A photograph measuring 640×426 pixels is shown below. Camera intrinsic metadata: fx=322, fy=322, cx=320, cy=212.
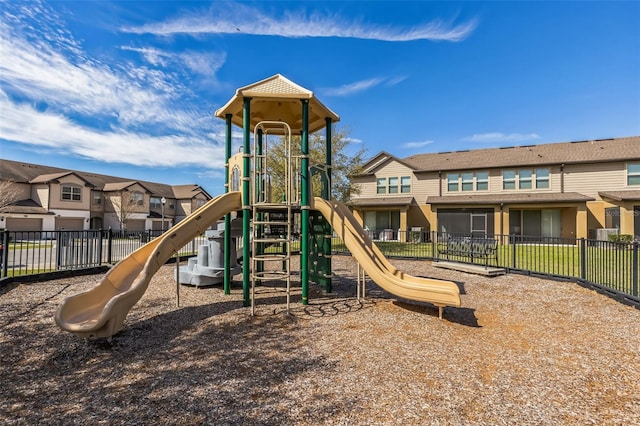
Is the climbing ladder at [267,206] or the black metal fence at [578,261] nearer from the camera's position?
the climbing ladder at [267,206]

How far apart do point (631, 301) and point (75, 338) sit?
1118 centimetres

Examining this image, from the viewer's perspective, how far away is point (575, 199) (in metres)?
21.8

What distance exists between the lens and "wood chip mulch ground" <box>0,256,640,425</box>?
10.7 feet

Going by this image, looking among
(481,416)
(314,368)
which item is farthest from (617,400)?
(314,368)

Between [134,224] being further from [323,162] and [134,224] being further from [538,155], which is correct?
[538,155]

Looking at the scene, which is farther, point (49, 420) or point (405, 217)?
point (405, 217)

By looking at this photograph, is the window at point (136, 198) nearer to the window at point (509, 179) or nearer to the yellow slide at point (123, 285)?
the yellow slide at point (123, 285)

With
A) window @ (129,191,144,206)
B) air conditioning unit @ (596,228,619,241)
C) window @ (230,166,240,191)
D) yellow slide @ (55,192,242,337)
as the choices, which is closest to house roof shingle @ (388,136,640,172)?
air conditioning unit @ (596,228,619,241)

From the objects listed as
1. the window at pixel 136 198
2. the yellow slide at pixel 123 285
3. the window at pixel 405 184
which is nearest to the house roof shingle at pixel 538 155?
the window at pixel 405 184

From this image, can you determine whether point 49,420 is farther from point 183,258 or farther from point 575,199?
point 575,199

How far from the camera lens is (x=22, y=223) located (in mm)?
33719

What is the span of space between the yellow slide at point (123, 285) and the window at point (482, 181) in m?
24.1

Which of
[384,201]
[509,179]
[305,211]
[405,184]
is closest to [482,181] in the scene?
[509,179]

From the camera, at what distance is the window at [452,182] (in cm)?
2730
